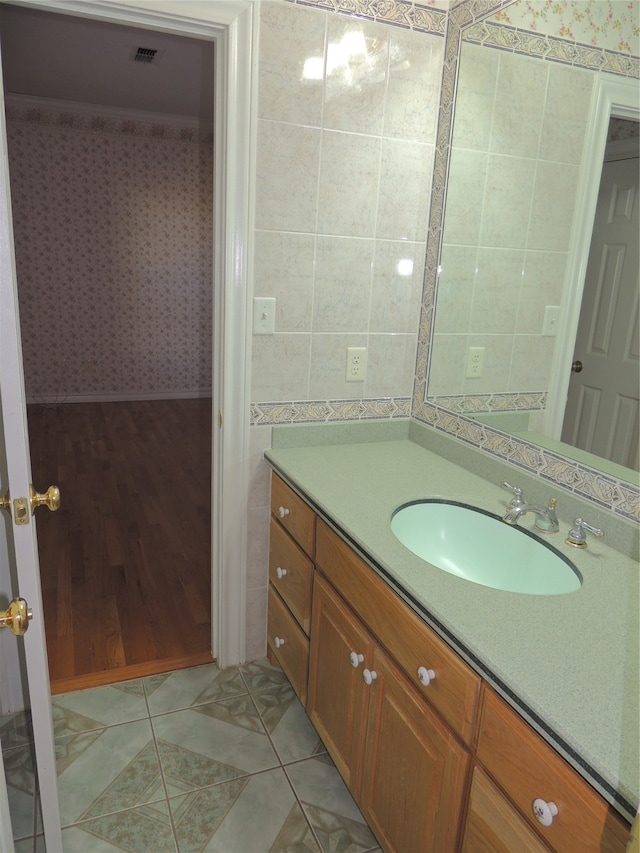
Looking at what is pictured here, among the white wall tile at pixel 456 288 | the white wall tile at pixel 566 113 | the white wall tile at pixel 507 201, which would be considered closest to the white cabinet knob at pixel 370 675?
the white wall tile at pixel 456 288

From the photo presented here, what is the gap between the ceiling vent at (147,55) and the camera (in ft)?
12.3

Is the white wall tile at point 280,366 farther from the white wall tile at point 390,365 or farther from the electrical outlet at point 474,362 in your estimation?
the electrical outlet at point 474,362

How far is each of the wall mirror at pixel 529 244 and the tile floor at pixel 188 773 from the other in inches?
45.6

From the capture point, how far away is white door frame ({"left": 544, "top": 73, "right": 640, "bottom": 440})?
49.0 inches

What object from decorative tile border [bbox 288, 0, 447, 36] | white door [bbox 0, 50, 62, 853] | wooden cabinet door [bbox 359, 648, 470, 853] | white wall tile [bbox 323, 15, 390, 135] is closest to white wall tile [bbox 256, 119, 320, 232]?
white wall tile [bbox 323, 15, 390, 135]

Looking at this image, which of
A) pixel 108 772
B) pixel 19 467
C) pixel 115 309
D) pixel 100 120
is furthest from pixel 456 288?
pixel 100 120

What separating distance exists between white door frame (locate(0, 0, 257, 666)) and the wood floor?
404 millimetres

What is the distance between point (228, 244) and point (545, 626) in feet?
4.33

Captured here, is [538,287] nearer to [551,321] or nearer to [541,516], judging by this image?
[551,321]

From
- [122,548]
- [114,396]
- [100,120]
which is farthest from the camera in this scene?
[114,396]

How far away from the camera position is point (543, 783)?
0.83 m

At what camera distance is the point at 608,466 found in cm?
133

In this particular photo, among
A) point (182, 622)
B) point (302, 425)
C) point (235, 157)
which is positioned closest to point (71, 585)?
point (182, 622)

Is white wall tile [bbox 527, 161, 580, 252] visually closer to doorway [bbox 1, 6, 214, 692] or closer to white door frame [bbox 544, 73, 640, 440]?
white door frame [bbox 544, 73, 640, 440]
